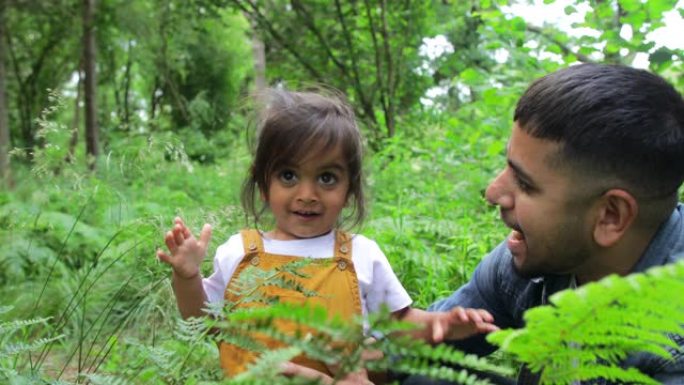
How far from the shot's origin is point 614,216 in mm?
1734

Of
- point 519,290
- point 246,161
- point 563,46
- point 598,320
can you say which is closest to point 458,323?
point 519,290

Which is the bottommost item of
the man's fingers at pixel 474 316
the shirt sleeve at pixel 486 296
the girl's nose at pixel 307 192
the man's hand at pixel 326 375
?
the man's hand at pixel 326 375

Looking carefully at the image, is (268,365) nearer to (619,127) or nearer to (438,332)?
(438,332)

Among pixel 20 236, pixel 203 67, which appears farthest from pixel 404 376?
pixel 203 67

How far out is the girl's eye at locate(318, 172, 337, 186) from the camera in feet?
7.52

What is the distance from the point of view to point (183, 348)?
8.14ft

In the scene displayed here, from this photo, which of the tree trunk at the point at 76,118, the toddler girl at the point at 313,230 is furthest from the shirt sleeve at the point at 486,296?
the tree trunk at the point at 76,118

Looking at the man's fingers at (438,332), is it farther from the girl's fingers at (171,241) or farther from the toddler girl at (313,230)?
the girl's fingers at (171,241)

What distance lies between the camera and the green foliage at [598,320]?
88 centimetres

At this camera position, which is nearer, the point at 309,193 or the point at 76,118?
the point at 309,193

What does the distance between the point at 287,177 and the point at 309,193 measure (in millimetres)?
116

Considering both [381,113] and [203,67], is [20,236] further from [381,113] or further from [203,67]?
[203,67]

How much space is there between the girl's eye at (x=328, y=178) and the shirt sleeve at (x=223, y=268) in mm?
342

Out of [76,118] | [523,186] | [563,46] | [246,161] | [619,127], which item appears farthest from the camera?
[76,118]
